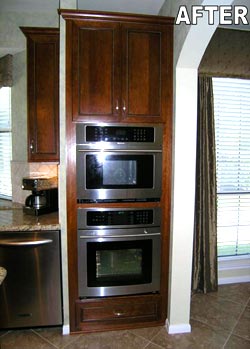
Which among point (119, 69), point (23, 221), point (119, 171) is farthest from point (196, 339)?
point (119, 69)

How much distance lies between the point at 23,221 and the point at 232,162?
2.36 m

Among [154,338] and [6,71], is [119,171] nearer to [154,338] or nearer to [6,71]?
[154,338]

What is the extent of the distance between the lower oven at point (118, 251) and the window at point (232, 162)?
4.10 feet

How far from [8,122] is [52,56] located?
1.20 metres

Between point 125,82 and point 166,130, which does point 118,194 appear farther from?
point 125,82

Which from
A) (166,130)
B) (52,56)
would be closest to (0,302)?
(166,130)

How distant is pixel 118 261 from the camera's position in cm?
205

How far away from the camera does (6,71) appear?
274 cm

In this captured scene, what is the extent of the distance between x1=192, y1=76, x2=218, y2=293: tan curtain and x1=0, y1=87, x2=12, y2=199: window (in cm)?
225

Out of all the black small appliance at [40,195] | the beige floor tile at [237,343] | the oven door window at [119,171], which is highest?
the oven door window at [119,171]

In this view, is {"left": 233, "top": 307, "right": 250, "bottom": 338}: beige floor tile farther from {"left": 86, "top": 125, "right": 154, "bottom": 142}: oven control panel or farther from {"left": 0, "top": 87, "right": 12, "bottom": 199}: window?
{"left": 0, "top": 87, "right": 12, "bottom": 199}: window

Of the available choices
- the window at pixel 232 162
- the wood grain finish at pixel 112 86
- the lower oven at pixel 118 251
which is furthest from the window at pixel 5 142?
the window at pixel 232 162

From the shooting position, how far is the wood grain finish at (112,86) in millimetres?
1872

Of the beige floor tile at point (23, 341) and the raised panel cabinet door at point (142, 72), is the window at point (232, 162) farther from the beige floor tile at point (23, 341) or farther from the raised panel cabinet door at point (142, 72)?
the beige floor tile at point (23, 341)
